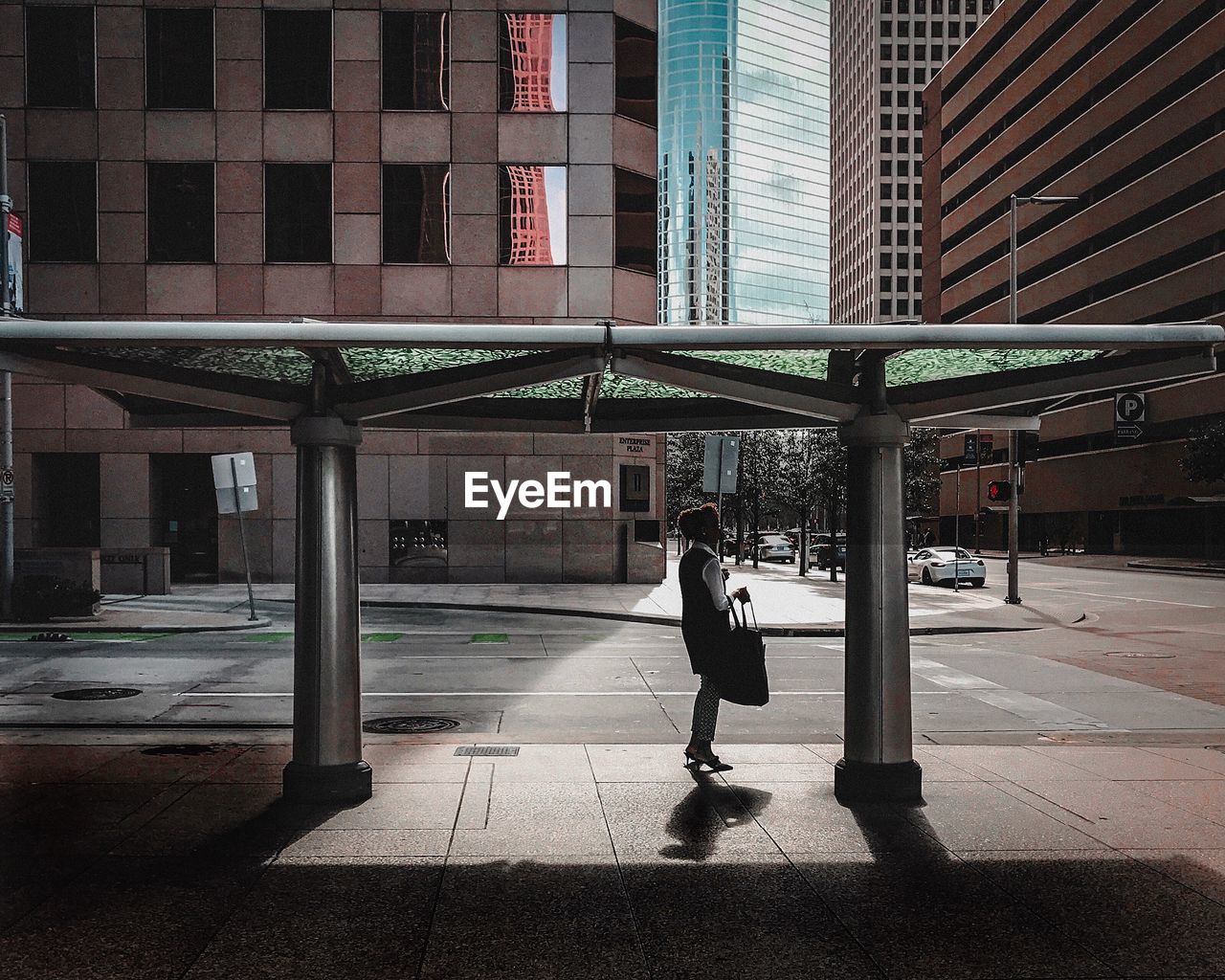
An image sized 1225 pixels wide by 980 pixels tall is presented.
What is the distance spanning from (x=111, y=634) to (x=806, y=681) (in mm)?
11566

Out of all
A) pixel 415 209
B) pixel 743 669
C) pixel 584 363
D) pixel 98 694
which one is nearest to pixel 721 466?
pixel 415 209

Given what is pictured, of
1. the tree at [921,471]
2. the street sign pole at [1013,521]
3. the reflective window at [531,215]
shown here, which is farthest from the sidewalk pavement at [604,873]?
the tree at [921,471]

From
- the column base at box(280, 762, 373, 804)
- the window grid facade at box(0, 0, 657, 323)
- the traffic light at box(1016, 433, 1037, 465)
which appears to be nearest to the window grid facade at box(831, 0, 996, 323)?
the traffic light at box(1016, 433, 1037, 465)

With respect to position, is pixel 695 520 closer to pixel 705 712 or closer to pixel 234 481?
pixel 705 712

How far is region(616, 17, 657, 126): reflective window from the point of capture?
29.9 meters

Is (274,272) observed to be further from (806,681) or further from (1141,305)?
(1141,305)

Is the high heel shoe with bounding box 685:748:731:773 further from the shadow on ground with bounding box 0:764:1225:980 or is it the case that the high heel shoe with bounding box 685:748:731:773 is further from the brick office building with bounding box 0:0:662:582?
the brick office building with bounding box 0:0:662:582

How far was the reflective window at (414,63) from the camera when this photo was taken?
29.3 metres

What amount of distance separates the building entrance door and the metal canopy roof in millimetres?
23102

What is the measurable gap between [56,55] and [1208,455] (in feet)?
148

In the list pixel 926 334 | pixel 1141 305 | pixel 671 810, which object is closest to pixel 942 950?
pixel 671 810

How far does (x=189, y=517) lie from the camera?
30.6 m

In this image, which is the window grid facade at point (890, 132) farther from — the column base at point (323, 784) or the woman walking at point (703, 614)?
the column base at point (323, 784)

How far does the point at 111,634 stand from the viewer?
18109mm
